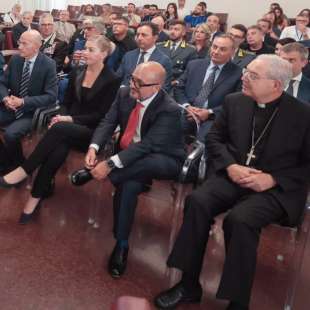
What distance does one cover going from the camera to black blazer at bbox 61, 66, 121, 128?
282 cm

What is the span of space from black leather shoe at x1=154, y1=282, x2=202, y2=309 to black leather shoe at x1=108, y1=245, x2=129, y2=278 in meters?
0.29

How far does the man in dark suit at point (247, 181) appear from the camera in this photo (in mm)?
1822

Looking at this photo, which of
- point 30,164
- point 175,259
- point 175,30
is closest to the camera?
point 175,259

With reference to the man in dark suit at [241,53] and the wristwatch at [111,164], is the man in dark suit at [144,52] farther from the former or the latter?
the wristwatch at [111,164]

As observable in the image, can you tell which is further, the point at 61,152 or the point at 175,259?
the point at 61,152

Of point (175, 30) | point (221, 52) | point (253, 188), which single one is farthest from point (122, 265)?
point (175, 30)

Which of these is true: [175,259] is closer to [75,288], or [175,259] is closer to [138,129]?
[75,288]

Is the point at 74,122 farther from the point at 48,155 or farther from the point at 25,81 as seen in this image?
the point at 25,81

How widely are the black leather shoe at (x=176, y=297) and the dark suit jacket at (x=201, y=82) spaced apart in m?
1.36

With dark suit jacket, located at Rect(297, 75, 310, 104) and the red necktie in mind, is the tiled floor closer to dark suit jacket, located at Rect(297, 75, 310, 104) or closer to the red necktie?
the red necktie

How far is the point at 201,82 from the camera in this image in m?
A: 3.12

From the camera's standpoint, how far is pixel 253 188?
6.55ft

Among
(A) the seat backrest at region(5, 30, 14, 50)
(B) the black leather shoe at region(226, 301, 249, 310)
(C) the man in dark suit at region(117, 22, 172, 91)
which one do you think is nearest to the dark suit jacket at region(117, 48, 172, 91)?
(C) the man in dark suit at region(117, 22, 172, 91)

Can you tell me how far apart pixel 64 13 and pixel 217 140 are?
5.81 m
